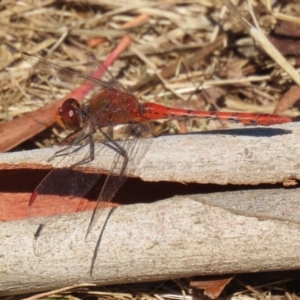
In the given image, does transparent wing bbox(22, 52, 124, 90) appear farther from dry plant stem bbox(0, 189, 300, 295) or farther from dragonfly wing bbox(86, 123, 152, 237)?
dry plant stem bbox(0, 189, 300, 295)

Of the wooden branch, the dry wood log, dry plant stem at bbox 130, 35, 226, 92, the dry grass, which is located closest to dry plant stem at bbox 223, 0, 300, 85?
the dry grass

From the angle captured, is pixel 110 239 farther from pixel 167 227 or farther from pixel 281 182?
pixel 281 182

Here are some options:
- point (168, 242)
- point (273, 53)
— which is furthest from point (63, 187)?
point (273, 53)

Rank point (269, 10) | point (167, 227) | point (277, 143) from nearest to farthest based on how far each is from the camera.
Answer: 1. point (167, 227)
2. point (277, 143)
3. point (269, 10)

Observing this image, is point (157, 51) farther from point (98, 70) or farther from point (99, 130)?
point (99, 130)

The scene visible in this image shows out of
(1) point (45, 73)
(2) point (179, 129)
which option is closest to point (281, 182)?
(2) point (179, 129)

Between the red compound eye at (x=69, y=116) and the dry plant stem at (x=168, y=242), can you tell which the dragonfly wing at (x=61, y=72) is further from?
the dry plant stem at (x=168, y=242)
